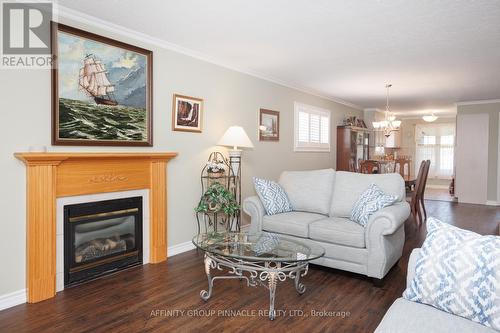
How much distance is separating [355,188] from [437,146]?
8.82 m

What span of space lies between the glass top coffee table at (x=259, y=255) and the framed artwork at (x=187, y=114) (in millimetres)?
1544

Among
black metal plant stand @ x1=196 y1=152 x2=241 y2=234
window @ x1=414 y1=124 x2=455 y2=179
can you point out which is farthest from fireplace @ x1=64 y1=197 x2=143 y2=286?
window @ x1=414 y1=124 x2=455 y2=179

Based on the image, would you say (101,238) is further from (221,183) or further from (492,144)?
(492,144)

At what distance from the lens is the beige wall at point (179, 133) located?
2635mm

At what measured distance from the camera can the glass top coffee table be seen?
2.42 metres

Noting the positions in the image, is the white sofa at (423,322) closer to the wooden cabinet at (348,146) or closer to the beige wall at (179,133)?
the beige wall at (179,133)

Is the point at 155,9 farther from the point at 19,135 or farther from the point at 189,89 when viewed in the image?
the point at 19,135

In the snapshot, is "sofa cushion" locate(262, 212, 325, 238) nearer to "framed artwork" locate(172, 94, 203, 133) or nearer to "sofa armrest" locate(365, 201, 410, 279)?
"sofa armrest" locate(365, 201, 410, 279)

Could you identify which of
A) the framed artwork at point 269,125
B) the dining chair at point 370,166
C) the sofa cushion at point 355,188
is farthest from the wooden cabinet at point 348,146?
the sofa cushion at point 355,188

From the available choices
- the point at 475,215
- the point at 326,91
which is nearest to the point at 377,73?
the point at 326,91

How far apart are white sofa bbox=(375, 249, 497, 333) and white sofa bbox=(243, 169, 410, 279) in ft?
4.95

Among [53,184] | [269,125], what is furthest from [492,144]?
[53,184]

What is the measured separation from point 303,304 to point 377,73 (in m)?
3.88

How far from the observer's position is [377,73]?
5199mm
